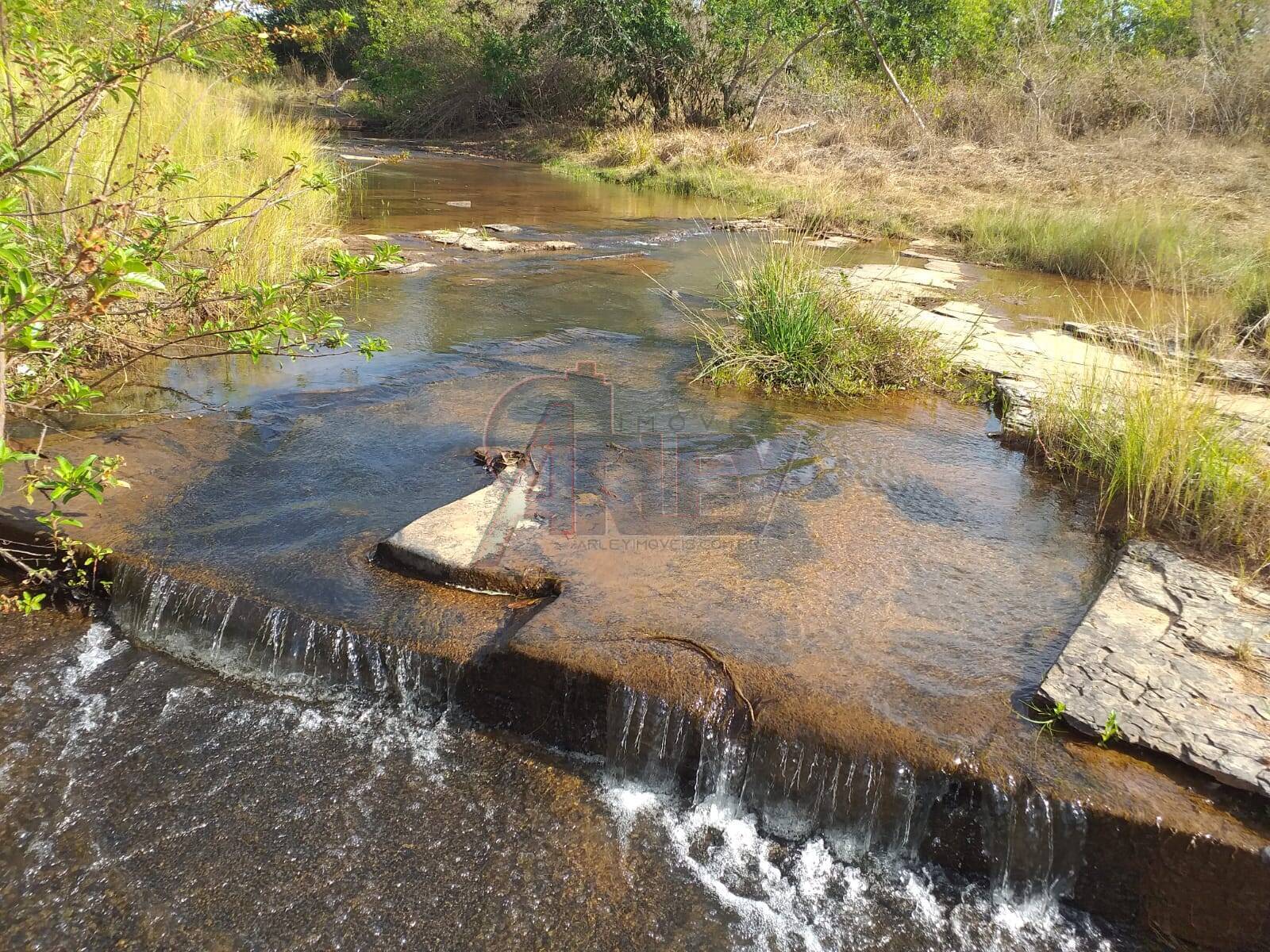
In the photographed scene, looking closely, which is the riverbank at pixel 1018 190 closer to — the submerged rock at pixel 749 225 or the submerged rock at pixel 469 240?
the submerged rock at pixel 749 225

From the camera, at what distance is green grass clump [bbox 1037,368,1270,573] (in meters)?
3.07

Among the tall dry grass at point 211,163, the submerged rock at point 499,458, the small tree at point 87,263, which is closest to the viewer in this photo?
the small tree at point 87,263

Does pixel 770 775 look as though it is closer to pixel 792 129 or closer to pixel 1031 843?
pixel 1031 843

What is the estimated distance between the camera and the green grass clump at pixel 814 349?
16.3 ft

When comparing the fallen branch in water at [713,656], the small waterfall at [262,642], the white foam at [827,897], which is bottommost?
the white foam at [827,897]

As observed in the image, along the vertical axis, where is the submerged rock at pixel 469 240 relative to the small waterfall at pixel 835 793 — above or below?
above

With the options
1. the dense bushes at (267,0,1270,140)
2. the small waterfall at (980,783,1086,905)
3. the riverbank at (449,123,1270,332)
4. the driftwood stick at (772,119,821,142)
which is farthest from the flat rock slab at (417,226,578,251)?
the dense bushes at (267,0,1270,140)

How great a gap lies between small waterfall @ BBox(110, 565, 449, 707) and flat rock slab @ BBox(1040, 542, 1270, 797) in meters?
1.86

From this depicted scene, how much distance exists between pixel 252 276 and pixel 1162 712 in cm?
537

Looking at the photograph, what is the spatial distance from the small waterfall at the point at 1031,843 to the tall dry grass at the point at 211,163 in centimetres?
388

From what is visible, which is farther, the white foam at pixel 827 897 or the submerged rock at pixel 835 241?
the submerged rock at pixel 835 241

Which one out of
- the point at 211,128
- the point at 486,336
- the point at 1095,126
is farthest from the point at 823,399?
the point at 1095,126

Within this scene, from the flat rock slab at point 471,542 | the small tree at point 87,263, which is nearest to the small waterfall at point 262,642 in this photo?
the small tree at point 87,263

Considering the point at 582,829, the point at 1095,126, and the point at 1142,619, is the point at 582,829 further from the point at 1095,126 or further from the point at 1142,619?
the point at 1095,126
